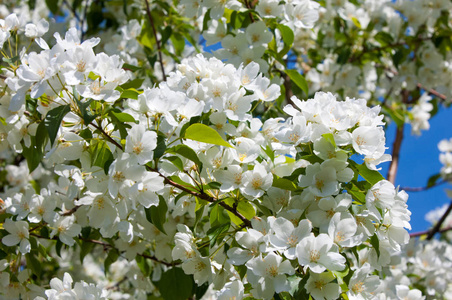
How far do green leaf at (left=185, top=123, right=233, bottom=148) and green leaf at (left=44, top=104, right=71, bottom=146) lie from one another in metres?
0.37

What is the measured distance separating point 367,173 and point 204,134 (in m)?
0.54

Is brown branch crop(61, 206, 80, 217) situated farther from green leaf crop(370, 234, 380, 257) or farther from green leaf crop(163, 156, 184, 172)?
green leaf crop(370, 234, 380, 257)

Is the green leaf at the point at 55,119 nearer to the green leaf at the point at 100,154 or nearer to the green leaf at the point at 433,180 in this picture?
the green leaf at the point at 100,154

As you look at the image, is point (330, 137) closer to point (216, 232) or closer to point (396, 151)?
point (216, 232)

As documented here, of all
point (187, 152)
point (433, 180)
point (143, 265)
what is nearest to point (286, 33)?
point (187, 152)

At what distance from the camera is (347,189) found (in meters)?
1.56

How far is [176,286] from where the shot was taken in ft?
6.37

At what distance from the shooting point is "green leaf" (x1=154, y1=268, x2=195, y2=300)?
1.93 m

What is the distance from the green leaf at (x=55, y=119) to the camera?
55.9 inches

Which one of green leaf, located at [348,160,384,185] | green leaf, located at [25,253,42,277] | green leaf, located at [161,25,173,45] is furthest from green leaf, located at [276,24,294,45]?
green leaf, located at [25,253,42,277]

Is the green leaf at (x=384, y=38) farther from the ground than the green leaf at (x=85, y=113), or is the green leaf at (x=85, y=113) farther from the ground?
the green leaf at (x=85, y=113)

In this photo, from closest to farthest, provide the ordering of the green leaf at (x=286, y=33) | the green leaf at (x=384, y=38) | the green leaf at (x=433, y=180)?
the green leaf at (x=286, y=33), the green leaf at (x=384, y=38), the green leaf at (x=433, y=180)

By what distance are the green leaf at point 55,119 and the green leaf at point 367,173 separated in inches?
34.9

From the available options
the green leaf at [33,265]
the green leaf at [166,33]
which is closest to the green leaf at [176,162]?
the green leaf at [33,265]
